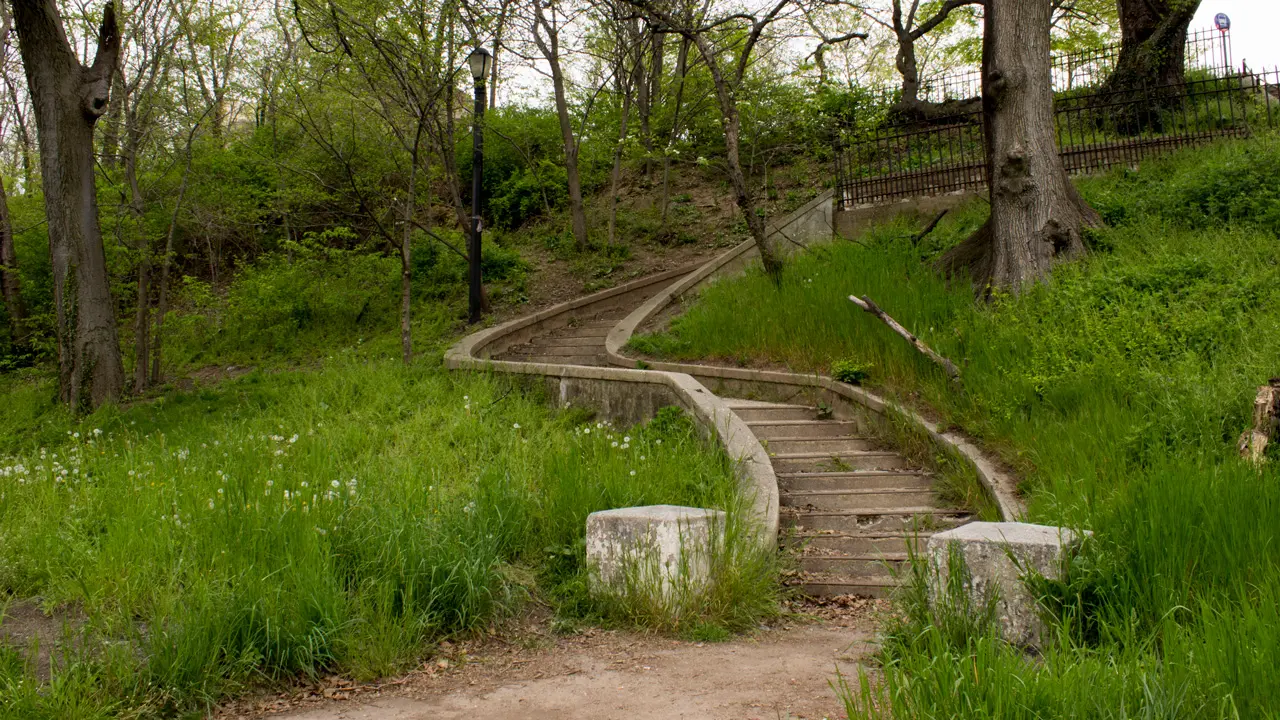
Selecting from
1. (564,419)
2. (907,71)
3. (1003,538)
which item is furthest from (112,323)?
(907,71)

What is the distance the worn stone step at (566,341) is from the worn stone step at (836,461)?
619cm

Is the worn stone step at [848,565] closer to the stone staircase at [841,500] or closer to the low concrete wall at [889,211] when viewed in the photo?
the stone staircase at [841,500]

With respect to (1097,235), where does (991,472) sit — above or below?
below

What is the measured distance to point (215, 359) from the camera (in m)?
17.9

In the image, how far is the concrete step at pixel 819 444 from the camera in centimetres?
907

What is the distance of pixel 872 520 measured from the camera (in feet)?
24.6

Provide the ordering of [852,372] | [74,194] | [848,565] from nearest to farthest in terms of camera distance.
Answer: [848,565] < [852,372] < [74,194]

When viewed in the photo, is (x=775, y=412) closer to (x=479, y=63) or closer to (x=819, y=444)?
(x=819, y=444)

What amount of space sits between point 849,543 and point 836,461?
66.0 inches

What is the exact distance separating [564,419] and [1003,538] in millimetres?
6469

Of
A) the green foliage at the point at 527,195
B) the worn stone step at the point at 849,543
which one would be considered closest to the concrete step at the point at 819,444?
the worn stone step at the point at 849,543

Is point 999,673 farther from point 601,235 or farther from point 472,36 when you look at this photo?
point 601,235

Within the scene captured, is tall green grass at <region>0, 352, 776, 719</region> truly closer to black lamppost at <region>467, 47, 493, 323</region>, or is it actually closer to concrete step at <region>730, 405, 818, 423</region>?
concrete step at <region>730, 405, 818, 423</region>

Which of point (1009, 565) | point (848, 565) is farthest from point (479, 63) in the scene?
point (1009, 565)
